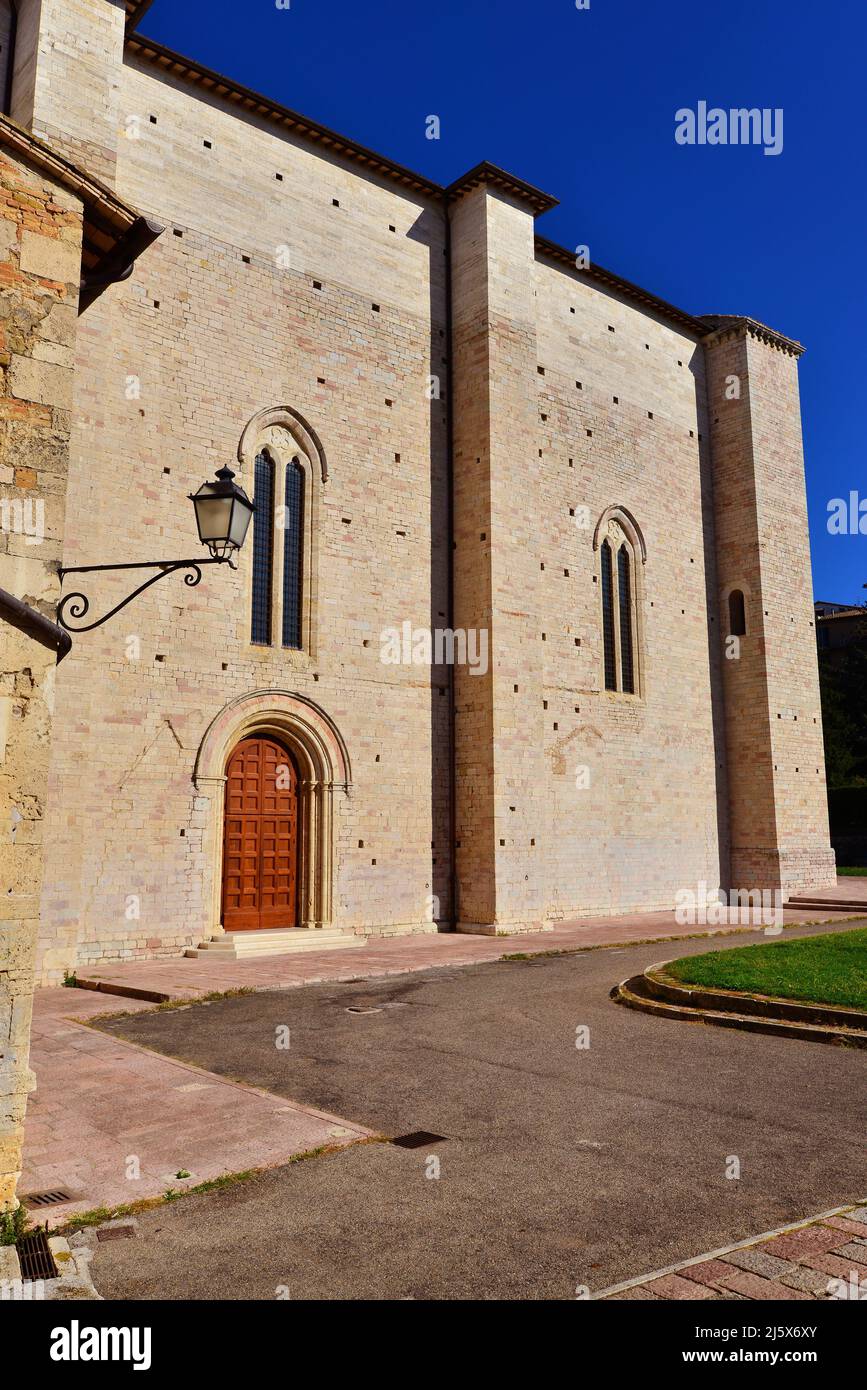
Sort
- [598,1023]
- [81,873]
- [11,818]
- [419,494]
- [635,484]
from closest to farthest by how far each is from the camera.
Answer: [11,818]
[598,1023]
[81,873]
[419,494]
[635,484]

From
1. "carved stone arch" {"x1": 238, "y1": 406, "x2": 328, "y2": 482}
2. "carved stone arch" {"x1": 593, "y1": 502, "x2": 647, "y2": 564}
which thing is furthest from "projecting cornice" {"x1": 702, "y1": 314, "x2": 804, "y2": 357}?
"carved stone arch" {"x1": 238, "y1": 406, "x2": 328, "y2": 482}

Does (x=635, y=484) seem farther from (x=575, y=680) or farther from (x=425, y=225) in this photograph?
(x=425, y=225)

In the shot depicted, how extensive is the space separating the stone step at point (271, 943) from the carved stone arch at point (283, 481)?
4439mm

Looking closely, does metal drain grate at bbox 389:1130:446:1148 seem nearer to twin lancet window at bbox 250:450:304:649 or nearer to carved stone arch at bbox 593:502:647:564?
twin lancet window at bbox 250:450:304:649

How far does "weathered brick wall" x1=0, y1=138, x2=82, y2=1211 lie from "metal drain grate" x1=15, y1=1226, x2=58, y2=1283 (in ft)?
0.75

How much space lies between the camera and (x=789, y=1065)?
22.5 ft

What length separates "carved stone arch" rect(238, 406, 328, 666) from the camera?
50.8ft

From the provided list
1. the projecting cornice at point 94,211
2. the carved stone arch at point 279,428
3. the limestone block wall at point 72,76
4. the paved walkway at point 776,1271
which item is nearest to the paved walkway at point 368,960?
the projecting cornice at point 94,211

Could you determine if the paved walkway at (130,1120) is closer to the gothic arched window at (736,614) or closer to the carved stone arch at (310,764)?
the carved stone arch at (310,764)

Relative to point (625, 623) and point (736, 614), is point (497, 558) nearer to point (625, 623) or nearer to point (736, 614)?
point (625, 623)

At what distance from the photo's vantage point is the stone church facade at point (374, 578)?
13.5m

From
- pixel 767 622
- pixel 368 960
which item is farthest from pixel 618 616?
pixel 368 960

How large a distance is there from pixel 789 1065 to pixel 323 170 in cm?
1697

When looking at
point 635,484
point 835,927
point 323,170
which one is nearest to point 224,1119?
point 835,927
